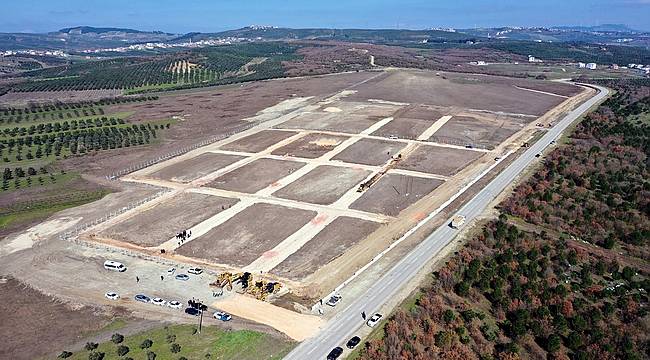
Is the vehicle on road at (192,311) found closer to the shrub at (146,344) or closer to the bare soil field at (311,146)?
the shrub at (146,344)

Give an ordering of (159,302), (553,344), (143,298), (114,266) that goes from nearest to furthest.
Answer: (553,344) → (159,302) → (143,298) → (114,266)

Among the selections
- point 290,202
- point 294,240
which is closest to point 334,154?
point 290,202

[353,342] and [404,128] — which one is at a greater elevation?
[404,128]

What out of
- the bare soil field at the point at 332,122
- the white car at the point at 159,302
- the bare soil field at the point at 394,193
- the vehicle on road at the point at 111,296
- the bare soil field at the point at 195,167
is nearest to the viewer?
the white car at the point at 159,302

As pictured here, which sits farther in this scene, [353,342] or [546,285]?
[546,285]

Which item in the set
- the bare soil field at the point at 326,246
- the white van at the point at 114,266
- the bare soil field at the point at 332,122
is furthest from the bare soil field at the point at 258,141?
the white van at the point at 114,266

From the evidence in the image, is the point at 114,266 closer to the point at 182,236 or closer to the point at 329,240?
the point at 182,236

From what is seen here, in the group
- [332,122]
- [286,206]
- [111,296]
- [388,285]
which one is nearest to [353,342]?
[388,285]
